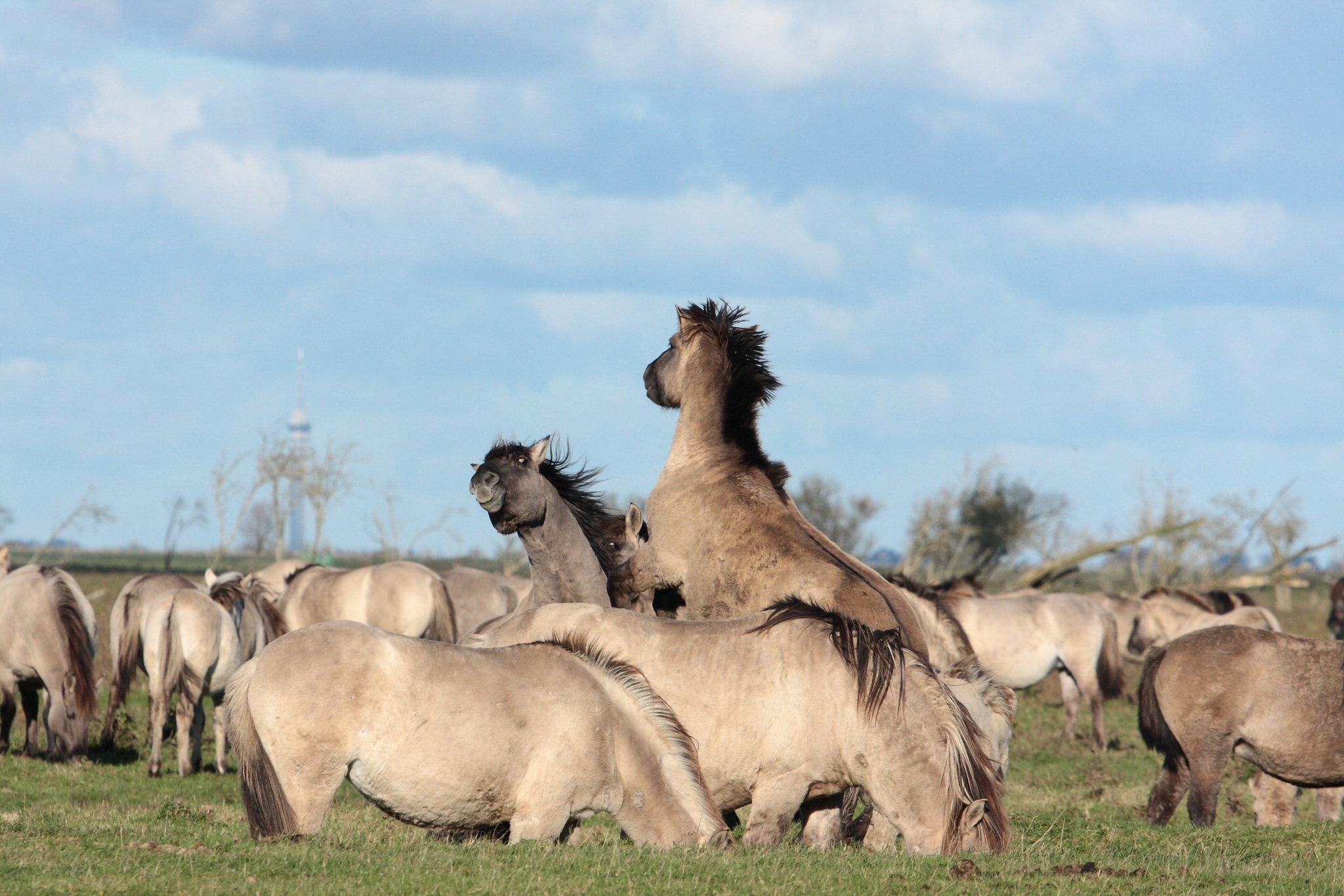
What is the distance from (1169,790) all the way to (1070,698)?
949 cm

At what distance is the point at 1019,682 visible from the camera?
19.5m

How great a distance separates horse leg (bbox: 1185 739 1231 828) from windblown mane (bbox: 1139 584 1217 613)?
1391 cm

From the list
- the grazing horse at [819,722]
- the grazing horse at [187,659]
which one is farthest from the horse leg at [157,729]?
the grazing horse at [819,722]

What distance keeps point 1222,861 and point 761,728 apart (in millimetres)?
2952

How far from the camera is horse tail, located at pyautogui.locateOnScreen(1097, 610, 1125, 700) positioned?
2023 centimetres

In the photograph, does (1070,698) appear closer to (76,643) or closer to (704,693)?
(76,643)

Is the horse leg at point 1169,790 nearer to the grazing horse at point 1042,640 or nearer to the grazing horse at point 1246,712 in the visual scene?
the grazing horse at point 1246,712

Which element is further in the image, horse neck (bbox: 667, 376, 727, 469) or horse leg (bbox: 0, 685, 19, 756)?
horse leg (bbox: 0, 685, 19, 756)

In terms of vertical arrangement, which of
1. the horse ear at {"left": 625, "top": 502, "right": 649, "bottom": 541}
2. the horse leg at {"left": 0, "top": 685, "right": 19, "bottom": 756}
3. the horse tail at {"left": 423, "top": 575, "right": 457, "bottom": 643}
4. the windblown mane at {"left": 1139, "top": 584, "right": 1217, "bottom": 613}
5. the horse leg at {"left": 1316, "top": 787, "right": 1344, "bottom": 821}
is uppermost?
the horse ear at {"left": 625, "top": 502, "right": 649, "bottom": 541}

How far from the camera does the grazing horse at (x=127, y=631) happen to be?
547 inches

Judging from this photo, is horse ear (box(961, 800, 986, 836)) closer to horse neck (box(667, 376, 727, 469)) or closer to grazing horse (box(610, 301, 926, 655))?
grazing horse (box(610, 301, 926, 655))

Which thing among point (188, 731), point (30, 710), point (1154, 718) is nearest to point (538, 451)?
point (1154, 718)

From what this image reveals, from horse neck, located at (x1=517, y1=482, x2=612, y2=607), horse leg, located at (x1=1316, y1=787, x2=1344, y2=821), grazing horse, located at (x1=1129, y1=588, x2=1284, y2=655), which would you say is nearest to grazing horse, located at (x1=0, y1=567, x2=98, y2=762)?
horse neck, located at (x1=517, y1=482, x2=612, y2=607)

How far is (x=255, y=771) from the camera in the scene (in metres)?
6.27
